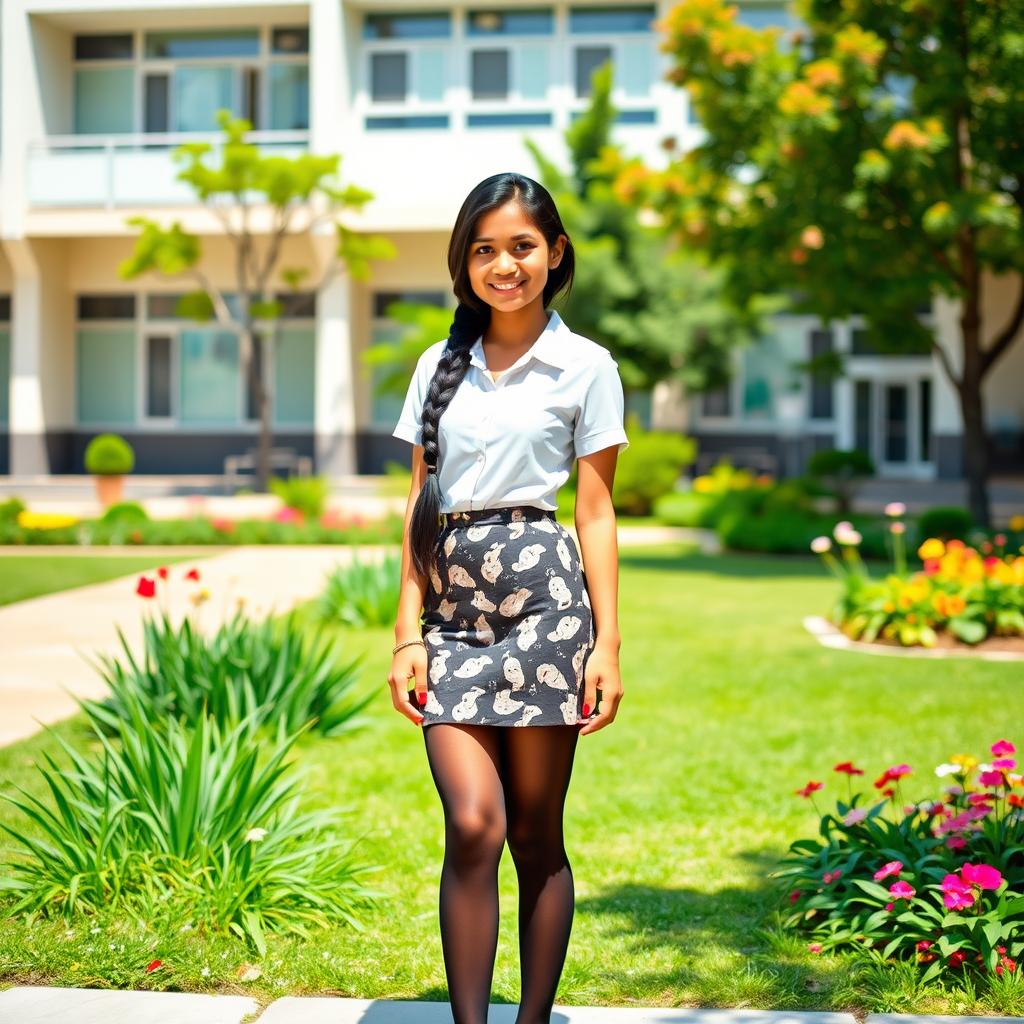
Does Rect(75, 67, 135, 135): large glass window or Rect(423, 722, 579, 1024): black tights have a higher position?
Rect(75, 67, 135, 135): large glass window

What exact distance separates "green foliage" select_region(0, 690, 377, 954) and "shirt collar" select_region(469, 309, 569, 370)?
1.57m

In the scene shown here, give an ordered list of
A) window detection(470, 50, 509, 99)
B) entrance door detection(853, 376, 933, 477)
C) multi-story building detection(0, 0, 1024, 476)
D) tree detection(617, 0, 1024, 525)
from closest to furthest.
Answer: tree detection(617, 0, 1024, 525) → multi-story building detection(0, 0, 1024, 476) → window detection(470, 50, 509, 99) → entrance door detection(853, 376, 933, 477)

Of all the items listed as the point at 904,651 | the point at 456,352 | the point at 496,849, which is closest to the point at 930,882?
Result: the point at 496,849

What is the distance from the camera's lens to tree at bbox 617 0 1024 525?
13852 millimetres

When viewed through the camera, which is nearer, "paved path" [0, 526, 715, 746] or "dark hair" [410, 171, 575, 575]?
"dark hair" [410, 171, 575, 575]

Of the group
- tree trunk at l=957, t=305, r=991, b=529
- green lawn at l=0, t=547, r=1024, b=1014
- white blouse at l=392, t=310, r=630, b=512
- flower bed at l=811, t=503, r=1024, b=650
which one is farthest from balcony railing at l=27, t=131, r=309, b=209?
white blouse at l=392, t=310, r=630, b=512

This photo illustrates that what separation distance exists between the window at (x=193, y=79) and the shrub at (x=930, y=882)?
25.9m

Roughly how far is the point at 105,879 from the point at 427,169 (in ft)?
78.4

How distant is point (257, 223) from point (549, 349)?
23879mm

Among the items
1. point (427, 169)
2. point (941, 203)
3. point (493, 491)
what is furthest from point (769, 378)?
point (493, 491)

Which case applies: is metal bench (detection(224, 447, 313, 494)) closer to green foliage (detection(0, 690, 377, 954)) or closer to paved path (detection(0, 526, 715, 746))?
paved path (detection(0, 526, 715, 746))

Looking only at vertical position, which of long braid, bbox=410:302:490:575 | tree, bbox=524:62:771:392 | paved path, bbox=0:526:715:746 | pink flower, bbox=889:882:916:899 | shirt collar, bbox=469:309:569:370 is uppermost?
tree, bbox=524:62:771:392

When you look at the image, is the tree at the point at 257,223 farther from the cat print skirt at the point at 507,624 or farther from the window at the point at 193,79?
the cat print skirt at the point at 507,624

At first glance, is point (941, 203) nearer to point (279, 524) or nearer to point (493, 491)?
point (279, 524)
